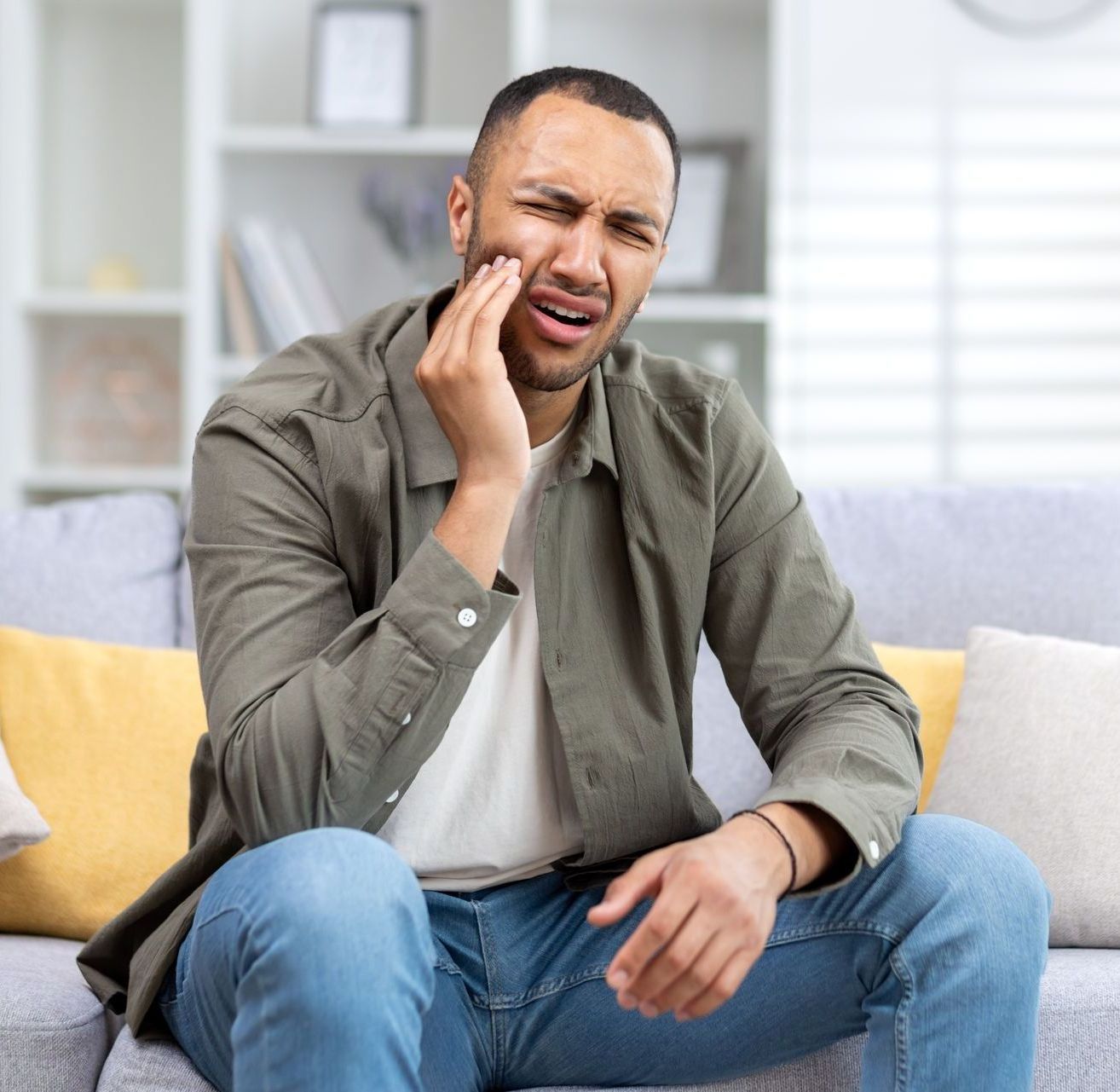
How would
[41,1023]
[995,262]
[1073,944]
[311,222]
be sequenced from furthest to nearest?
[311,222] → [995,262] → [1073,944] → [41,1023]

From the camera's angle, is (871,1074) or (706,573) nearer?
(871,1074)

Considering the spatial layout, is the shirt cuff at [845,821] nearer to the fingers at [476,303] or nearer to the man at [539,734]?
the man at [539,734]

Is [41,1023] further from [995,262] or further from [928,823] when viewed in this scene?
[995,262]

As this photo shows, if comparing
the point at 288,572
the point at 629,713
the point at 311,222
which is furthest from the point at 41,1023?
the point at 311,222

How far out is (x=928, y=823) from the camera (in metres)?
1.16

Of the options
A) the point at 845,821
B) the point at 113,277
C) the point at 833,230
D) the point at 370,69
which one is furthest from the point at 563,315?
the point at 113,277

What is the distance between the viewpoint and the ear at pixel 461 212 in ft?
4.62

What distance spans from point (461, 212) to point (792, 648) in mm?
534

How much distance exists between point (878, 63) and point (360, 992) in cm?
249

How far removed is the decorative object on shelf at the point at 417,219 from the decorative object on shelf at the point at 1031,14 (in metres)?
1.10

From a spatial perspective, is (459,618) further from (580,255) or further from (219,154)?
(219,154)

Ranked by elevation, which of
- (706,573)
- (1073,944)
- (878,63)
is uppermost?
(878,63)

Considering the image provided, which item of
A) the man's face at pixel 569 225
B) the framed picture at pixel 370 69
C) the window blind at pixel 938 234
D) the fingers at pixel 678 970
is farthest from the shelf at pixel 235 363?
the fingers at pixel 678 970

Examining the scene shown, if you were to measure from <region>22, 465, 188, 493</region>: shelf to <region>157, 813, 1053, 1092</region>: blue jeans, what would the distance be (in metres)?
1.86
